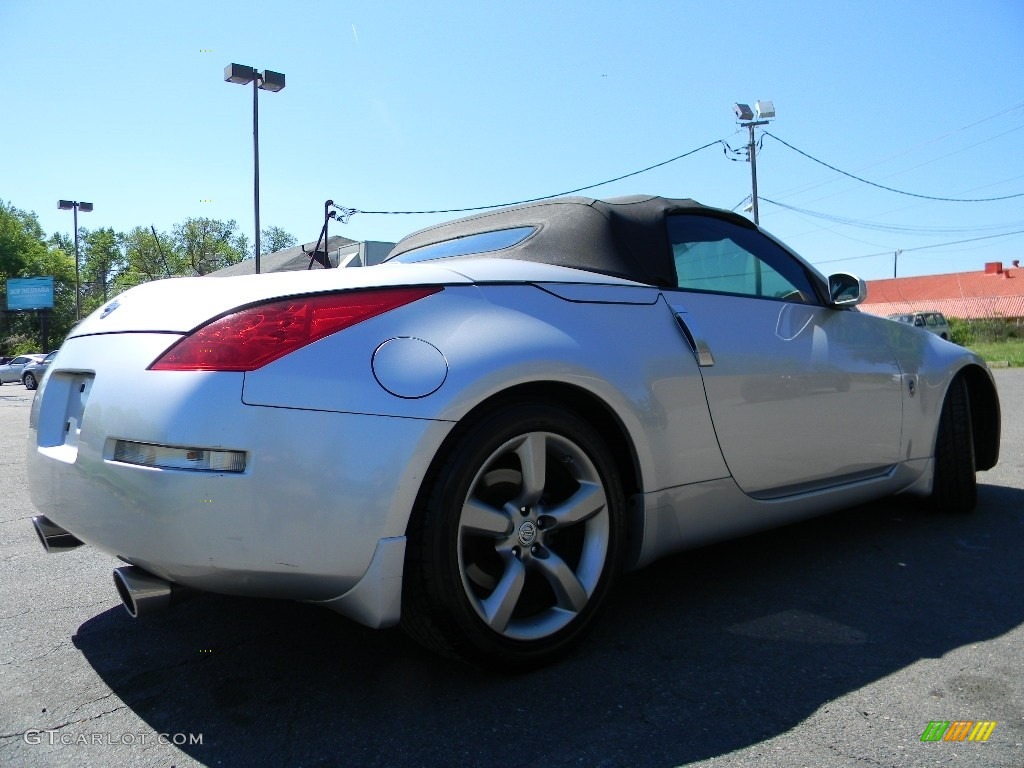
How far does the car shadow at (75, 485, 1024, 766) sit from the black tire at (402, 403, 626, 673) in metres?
0.15

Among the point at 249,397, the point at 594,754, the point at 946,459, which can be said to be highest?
the point at 249,397

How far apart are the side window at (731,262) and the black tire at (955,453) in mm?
1136

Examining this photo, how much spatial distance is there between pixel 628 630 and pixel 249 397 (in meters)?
1.44

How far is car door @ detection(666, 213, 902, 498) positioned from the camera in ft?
9.42

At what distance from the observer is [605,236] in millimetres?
2893

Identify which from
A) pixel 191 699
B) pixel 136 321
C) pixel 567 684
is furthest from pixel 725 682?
pixel 136 321

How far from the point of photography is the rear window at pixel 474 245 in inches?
121

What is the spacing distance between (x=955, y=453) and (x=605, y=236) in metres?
2.33

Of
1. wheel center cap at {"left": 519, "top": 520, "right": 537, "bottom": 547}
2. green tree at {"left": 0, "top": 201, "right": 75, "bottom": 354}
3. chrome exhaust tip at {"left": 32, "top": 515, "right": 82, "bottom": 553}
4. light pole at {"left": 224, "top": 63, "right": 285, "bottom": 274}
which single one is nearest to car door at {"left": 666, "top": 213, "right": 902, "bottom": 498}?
wheel center cap at {"left": 519, "top": 520, "right": 537, "bottom": 547}

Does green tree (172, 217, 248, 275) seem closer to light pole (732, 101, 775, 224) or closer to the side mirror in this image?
light pole (732, 101, 775, 224)

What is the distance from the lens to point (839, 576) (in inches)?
128

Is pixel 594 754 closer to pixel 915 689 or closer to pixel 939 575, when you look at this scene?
pixel 915 689

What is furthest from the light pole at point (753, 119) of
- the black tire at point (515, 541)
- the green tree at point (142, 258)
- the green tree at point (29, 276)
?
the green tree at point (29, 276)

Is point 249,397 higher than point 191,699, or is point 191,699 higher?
point 249,397
